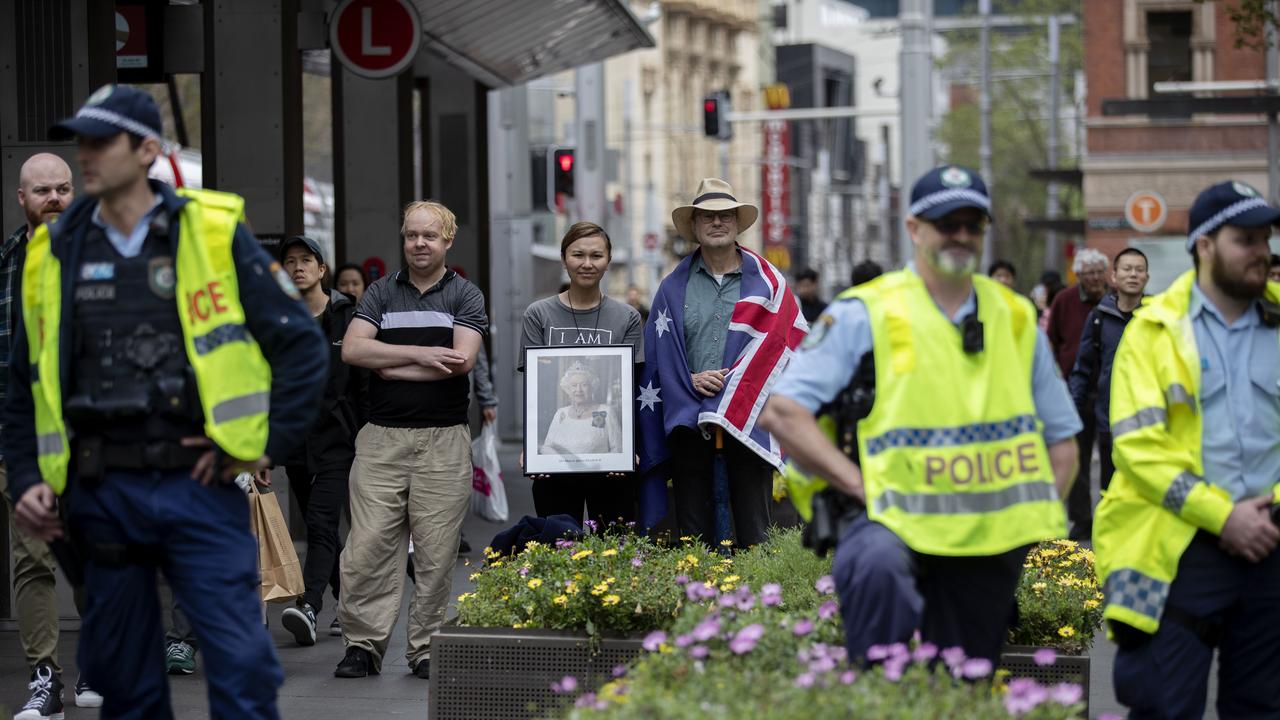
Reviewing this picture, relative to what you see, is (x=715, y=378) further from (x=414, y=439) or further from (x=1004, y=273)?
(x=1004, y=273)

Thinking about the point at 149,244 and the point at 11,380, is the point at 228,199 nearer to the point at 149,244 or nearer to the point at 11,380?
the point at 149,244

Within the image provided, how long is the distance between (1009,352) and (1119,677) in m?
1.08

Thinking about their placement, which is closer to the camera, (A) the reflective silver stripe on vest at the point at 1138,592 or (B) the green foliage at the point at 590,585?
(A) the reflective silver stripe on vest at the point at 1138,592

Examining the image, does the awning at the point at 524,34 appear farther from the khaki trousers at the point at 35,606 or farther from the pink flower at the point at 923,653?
the pink flower at the point at 923,653

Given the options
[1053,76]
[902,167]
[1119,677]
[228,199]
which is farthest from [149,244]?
[1053,76]

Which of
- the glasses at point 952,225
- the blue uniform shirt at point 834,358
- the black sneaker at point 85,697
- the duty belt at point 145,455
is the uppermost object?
the glasses at point 952,225

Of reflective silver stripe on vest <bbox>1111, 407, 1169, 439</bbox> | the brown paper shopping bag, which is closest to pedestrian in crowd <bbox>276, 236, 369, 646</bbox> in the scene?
the brown paper shopping bag

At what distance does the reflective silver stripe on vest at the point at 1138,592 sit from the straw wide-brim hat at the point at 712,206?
11.1 feet

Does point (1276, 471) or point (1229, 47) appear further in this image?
point (1229, 47)

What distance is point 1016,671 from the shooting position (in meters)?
6.71

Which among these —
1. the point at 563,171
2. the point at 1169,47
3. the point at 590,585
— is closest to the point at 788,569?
the point at 590,585

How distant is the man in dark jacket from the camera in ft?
37.9

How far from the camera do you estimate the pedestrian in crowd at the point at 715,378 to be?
8633mm

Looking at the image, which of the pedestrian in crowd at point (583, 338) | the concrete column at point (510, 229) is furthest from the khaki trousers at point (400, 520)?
the concrete column at point (510, 229)
